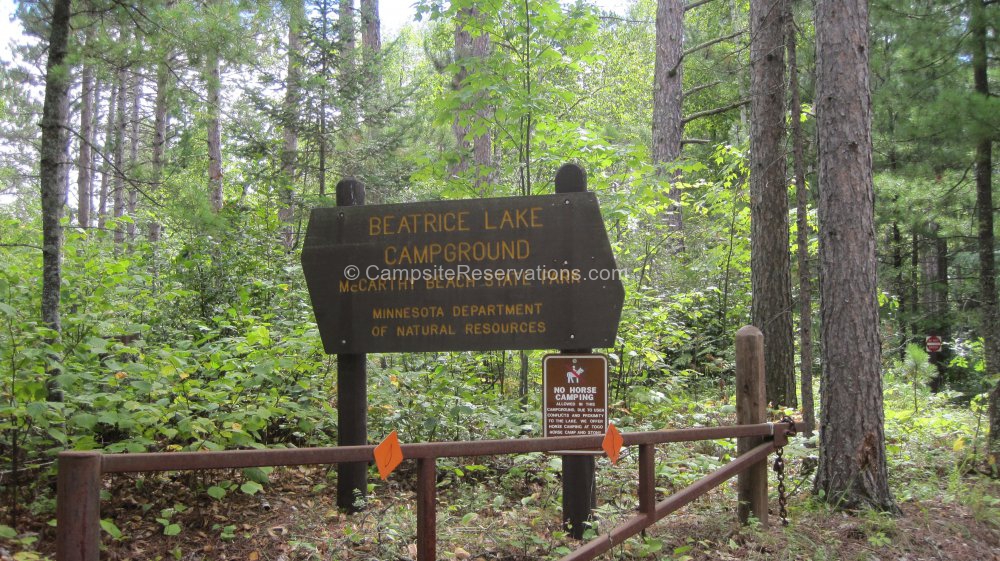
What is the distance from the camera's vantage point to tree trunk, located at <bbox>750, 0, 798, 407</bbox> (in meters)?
8.70

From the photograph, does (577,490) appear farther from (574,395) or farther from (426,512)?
(426,512)

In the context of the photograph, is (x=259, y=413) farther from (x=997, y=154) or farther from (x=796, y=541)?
(x=997, y=154)

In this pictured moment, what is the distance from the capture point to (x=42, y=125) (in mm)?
5312

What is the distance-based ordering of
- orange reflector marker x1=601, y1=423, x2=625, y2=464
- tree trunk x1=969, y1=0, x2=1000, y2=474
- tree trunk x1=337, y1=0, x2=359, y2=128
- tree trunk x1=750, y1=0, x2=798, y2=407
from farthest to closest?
tree trunk x1=337, y1=0, x2=359, y2=128 < tree trunk x1=750, y1=0, x2=798, y2=407 < tree trunk x1=969, y1=0, x2=1000, y2=474 < orange reflector marker x1=601, y1=423, x2=625, y2=464

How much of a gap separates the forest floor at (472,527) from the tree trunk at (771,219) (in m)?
3.18

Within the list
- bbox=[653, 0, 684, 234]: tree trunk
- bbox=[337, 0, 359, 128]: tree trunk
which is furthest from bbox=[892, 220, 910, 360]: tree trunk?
bbox=[337, 0, 359, 128]: tree trunk

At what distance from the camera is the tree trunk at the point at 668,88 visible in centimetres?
1557

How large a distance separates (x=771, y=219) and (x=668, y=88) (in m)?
8.04

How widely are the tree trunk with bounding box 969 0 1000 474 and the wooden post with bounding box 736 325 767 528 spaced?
3.49 meters

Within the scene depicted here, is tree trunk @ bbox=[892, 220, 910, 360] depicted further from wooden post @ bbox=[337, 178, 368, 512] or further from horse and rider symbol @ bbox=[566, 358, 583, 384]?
wooden post @ bbox=[337, 178, 368, 512]

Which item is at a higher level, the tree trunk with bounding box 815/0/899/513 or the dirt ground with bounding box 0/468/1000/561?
the tree trunk with bounding box 815/0/899/513

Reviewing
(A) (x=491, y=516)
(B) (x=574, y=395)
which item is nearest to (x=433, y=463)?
(B) (x=574, y=395)

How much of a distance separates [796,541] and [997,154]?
27.2ft

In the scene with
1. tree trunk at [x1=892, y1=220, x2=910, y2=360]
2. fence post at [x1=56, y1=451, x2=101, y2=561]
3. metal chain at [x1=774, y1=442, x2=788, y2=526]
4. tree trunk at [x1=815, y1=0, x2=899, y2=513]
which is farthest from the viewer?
tree trunk at [x1=892, y1=220, x2=910, y2=360]
